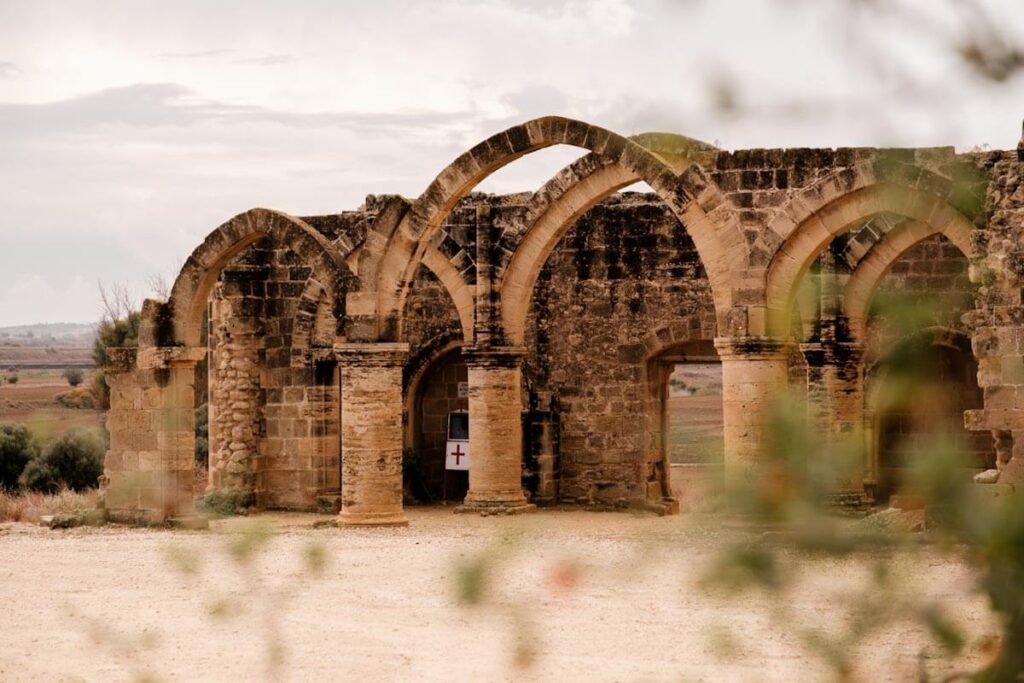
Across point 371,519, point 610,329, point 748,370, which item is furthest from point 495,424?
point 748,370

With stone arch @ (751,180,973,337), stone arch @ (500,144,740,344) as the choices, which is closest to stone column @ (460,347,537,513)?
stone arch @ (500,144,740,344)

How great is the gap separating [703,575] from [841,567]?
3.06ft

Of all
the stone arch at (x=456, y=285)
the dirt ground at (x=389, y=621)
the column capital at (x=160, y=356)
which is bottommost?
the dirt ground at (x=389, y=621)

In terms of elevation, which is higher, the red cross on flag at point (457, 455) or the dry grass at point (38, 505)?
the red cross on flag at point (457, 455)

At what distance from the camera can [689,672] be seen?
25.9 ft

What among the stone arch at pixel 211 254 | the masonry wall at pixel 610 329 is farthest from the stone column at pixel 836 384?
the stone arch at pixel 211 254

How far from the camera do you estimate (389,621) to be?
377 inches

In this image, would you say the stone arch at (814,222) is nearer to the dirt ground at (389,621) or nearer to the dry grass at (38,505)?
the dirt ground at (389,621)

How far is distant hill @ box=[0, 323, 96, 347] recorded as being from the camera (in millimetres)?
91000

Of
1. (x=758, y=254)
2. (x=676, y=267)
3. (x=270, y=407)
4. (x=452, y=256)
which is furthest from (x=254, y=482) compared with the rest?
(x=758, y=254)

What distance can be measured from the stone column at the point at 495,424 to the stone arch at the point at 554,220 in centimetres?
32

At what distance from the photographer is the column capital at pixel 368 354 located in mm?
14242

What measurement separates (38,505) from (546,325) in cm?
655

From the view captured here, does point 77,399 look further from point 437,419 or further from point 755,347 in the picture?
point 755,347
